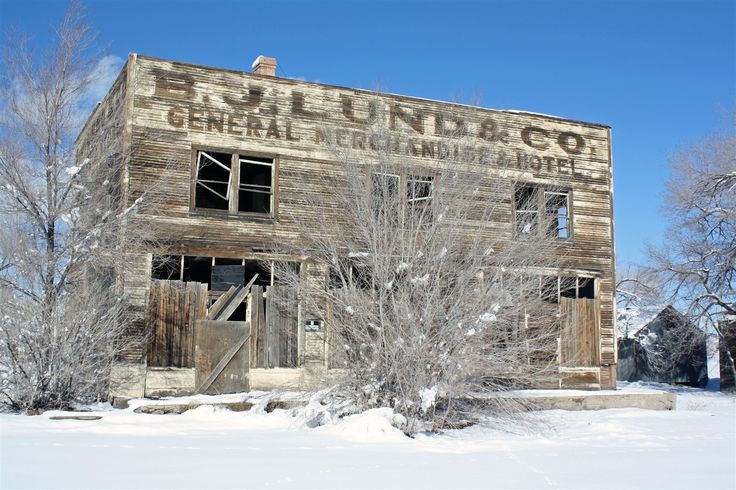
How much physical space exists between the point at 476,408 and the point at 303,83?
9.21 m

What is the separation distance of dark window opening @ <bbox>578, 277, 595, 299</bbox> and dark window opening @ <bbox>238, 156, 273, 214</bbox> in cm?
854

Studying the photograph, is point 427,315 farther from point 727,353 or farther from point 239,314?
point 727,353

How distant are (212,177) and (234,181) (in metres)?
3.28

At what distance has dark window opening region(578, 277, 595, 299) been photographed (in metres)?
21.3

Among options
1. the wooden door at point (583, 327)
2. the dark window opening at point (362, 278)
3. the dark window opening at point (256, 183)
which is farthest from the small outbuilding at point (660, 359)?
the dark window opening at point (362, 278)

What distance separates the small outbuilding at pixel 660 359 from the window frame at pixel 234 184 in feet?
60.3

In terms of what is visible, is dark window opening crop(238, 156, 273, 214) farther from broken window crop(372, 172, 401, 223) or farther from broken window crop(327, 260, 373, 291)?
broken window crop(372, 172, 401, 223)

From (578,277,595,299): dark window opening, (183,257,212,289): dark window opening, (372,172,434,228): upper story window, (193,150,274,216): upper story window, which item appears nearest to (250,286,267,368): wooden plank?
(183,257,212,289): dark window opening

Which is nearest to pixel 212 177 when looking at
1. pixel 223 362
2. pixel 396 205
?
pixel 223 362

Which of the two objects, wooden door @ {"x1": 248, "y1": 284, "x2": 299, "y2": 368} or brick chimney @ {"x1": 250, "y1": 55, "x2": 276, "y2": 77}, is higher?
brick chimney @ {"x1": 250, "y1": 55, "x2": 276, "y2": 77}

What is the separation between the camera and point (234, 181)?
58.1 feet

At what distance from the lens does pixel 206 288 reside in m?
17.1

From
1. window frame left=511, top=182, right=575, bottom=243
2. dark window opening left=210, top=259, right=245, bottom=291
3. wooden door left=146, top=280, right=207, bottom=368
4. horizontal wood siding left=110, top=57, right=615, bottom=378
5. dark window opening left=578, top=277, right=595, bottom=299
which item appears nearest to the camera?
wooden door left=146, top=280, right=207, bottom=368

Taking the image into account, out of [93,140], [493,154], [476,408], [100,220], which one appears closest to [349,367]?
[476,408]
